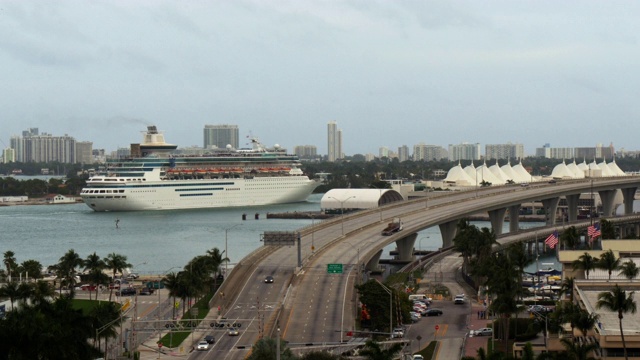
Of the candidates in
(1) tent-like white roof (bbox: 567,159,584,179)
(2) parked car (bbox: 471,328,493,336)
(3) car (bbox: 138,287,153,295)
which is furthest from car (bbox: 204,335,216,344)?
(1) tent-like white roof (bbox: 567,159,584,179)

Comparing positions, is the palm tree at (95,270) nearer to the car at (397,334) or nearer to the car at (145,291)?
the car at (145,291)

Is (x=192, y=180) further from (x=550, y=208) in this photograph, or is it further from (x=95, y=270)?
(x=95, y=270)

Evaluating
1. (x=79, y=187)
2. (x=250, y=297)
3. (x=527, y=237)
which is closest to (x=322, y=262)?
(x=250, y=297)

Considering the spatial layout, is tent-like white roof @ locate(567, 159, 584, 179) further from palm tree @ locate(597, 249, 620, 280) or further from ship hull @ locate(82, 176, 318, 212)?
palm tree @ locate(597, 249, 620, 280)

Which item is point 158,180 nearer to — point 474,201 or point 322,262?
point 474,201

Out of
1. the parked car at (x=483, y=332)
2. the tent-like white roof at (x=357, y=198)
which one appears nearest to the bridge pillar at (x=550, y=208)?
the tent-like white roof at (x=357, y=198)
